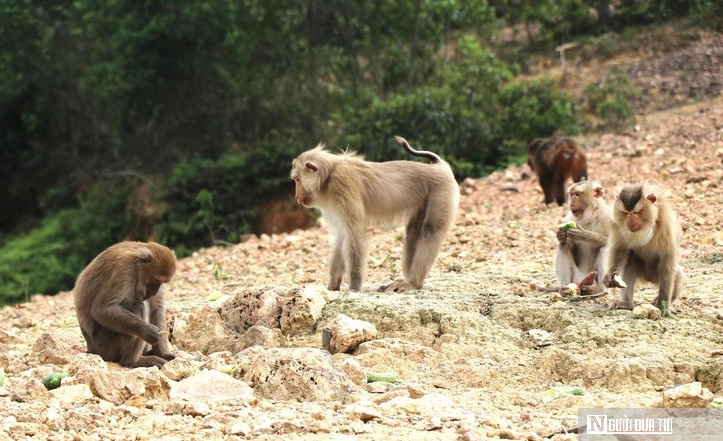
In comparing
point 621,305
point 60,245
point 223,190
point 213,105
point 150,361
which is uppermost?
point 213,105

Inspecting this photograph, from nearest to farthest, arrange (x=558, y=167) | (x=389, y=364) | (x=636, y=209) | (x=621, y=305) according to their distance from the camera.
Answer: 1. (x=389, y=364)
2. (x=636, y=209)
3. (x=621, y=305)
4. (x=558, y=167)

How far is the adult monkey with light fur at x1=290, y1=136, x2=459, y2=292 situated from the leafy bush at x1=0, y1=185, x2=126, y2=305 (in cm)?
1255

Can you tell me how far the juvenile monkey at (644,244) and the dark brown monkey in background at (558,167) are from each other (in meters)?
6.53

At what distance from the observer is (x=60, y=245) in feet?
72.4

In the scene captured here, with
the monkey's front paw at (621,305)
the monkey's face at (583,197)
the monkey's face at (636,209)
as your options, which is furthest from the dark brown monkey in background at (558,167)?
the monkey's face at (636,209)

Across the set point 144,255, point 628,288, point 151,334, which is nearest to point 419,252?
point 628,288

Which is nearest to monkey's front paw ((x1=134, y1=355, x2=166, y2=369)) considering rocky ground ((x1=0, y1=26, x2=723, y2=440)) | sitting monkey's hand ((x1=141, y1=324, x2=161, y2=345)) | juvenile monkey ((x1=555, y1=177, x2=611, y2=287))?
sitting monkey's hand ((x1=141, y1=324, x2=161, y2=345))

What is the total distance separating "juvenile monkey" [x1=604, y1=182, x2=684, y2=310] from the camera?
7543 millimetres

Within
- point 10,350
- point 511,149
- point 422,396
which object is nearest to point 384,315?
point 422,396

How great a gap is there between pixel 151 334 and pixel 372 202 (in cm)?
301

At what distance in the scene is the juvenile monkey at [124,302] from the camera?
693cm

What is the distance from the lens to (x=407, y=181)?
9453 millimetres

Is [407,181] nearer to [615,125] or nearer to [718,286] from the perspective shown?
[718,286]

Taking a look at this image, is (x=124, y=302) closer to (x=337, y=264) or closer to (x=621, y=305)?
(x=337, y=264)
